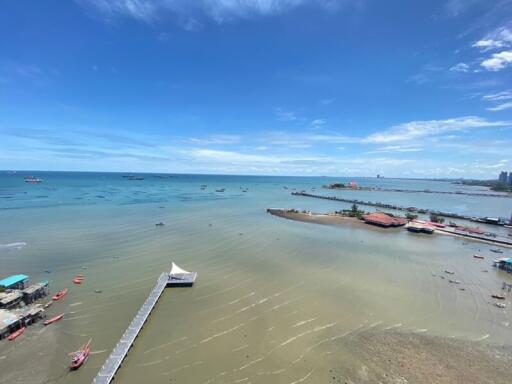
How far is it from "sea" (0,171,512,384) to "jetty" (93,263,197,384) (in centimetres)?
55

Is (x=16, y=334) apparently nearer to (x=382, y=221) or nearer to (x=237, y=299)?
(x=237, y=299)

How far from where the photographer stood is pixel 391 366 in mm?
16422

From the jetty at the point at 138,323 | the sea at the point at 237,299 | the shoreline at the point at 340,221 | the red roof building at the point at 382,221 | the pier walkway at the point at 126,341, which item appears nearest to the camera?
the pier walkway at the point at 126,341

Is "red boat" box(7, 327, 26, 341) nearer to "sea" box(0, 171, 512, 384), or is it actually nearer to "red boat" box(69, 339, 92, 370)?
"sea" box(0, 171, 512, 384)

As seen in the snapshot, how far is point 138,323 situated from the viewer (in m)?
19.5

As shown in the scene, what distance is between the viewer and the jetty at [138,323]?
1502cm

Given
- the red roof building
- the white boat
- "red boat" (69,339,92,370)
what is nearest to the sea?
"red boat" (69,339,92,370)

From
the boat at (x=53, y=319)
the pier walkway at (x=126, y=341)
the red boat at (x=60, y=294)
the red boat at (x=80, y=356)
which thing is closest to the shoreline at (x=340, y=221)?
the pier walkway at (x=126, y=341)

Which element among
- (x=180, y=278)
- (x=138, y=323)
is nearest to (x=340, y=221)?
(x=180, y=278)

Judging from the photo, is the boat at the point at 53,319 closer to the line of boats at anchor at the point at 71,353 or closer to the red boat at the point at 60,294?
the line of boats at anchor at the point at 71,353

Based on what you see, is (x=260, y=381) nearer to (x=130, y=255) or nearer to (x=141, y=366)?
(x=141, y=366)

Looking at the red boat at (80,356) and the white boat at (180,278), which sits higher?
the white boat at (180,278)

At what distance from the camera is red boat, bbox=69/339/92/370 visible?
15703mm

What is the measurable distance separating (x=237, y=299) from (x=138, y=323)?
336 inches
